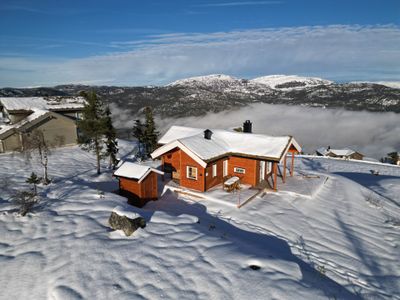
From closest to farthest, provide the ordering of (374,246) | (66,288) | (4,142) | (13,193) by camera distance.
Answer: (66,288)
(374,246)
(13,193)
(4,142)

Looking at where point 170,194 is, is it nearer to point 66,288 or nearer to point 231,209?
point 231,209

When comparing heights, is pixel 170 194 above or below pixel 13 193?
below

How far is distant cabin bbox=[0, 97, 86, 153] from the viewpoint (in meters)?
28.4

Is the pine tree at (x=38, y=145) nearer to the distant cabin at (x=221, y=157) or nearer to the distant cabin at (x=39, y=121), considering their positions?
the distant cabin at (x=39, y=121)

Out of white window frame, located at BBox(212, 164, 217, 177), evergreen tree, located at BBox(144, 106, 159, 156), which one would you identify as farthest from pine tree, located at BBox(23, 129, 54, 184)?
white window frame, located at BBox(212, 164, 217, 177)

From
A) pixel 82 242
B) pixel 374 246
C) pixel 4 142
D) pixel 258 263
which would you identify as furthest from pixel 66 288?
pixel 4 142

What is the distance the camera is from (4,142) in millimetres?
28172

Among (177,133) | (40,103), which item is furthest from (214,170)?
(40,103)

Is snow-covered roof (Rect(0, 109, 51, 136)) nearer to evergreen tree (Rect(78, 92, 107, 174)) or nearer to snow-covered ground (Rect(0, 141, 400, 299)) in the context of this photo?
snow-covered ground (Rect(0, 141, 400, 299))

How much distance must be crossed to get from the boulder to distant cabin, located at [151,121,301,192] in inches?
296

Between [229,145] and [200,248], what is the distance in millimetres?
12147

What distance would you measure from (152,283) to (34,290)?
3.85 meters

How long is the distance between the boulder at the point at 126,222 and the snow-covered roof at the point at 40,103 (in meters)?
25.0

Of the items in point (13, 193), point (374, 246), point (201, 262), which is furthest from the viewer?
point (13, 193)
